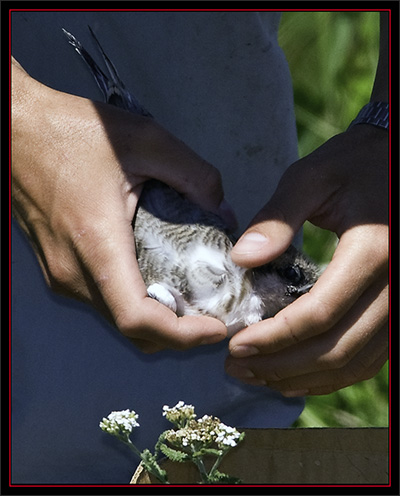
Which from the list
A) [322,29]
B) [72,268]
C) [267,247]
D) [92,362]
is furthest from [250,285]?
[322,29]

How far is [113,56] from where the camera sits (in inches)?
72.6

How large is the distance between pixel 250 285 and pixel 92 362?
20.1 inches

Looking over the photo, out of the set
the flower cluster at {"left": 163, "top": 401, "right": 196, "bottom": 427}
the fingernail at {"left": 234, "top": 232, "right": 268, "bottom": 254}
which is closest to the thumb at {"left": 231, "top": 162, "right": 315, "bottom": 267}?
the fingernail at {"left": 234, "top": 232, "right": 268, "bottom": 254}

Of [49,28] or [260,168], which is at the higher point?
[49,28]

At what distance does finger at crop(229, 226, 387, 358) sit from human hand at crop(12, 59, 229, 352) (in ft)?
0.35

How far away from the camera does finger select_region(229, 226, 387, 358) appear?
1489mm

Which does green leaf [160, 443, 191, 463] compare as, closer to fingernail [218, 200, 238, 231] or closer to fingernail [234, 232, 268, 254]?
fingernail [234, 232, 268, 254]

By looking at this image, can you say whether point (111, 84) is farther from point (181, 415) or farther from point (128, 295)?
point (181, 415)

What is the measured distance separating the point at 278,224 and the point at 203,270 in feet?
0.64

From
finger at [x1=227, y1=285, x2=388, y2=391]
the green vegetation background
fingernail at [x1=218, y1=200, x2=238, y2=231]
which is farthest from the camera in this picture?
the green vegetation background

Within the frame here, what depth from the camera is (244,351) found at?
5.20ft

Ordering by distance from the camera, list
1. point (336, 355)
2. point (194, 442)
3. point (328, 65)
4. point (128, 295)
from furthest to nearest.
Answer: point (328, 65)
point (336, 355)
point (128, 295)
point (194, 442)

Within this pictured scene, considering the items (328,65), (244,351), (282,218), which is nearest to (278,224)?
(282,218)

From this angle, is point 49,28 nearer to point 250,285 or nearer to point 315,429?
point 250,285
